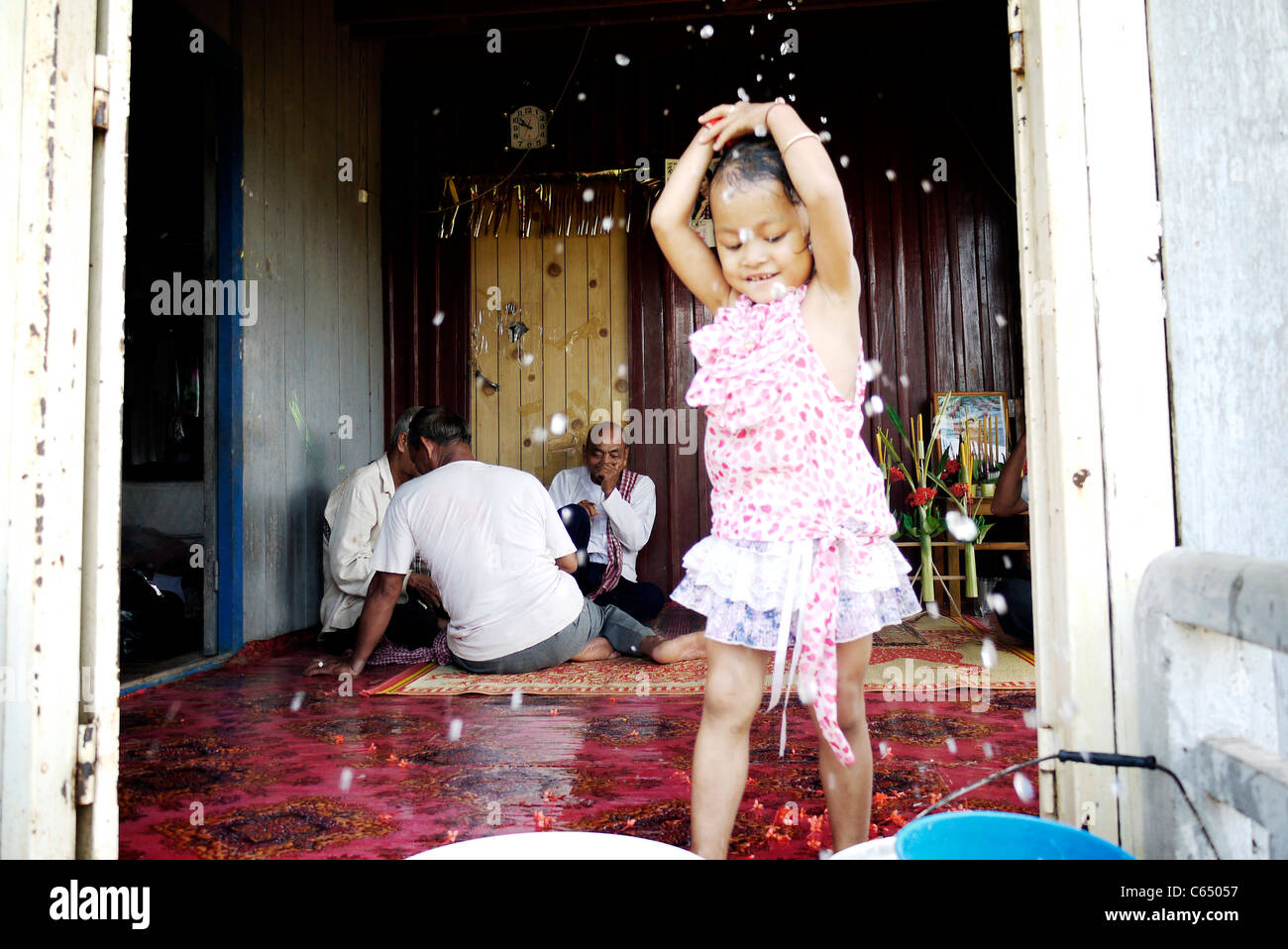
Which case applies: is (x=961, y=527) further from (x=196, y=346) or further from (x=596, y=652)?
(x=196, y=346)

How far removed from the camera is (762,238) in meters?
1.50

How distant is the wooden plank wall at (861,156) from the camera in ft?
18.2

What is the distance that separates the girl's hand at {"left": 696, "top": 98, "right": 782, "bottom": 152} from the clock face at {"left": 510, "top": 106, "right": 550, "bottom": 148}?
4.36 metres

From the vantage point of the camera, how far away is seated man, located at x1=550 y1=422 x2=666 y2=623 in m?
4.67

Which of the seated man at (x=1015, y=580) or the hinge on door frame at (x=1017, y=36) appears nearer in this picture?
the hinge on door frame at (x=1017, y=36)

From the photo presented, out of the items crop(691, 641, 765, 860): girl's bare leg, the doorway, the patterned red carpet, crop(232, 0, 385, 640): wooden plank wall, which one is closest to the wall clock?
crop(232, 0, 385, 640): wooden plank wall

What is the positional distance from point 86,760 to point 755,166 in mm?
1400

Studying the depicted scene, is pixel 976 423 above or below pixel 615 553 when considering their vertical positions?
above

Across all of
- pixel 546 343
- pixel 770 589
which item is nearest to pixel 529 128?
pixel 546 343

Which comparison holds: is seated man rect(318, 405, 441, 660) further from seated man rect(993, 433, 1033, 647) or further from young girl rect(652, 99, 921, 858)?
young girl rect(652, 99, 921, 858)

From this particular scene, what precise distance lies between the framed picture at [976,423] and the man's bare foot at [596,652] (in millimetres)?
2705

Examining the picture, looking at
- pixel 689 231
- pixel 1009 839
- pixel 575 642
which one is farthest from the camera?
pixel 575 642

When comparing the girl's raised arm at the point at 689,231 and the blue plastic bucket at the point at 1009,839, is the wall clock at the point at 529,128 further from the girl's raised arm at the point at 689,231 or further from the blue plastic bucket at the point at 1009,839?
the blue plastic bucket at the point at 1009,839

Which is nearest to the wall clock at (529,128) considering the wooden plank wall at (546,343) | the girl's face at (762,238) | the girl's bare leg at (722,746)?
the wooden plank wall at (546,343)
